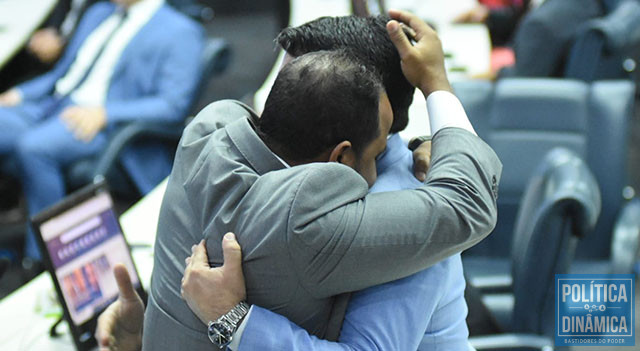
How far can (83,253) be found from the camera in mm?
1786

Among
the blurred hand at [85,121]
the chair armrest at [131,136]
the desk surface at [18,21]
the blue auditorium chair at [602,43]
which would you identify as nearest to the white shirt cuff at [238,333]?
the chair armrest at [131,136]

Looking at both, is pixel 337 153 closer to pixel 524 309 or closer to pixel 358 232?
pixel 358 232

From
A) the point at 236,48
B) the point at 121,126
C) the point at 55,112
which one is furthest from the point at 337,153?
the point at 236,48

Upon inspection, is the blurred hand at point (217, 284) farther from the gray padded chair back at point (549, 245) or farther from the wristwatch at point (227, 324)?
the gray padded chair back at point (549, 245)

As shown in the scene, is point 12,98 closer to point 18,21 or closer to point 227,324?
point 18,21

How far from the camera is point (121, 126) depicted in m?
3.42

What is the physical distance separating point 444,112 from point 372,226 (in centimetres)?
25

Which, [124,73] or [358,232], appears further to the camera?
[124,73]

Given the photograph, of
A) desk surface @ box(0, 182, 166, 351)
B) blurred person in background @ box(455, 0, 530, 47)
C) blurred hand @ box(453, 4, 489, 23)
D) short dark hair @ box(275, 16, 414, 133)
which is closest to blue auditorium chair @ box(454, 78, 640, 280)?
desk surface @ box(0, 182, 166, 351)

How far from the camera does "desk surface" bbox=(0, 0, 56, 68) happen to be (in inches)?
160

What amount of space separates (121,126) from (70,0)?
1515 millimetres

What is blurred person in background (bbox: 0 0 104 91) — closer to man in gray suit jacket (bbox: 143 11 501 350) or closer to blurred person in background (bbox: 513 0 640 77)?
blurred person in background (bbox: 513 0 640 77)

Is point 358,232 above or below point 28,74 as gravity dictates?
above

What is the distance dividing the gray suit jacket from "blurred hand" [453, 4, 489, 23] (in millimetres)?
3539
